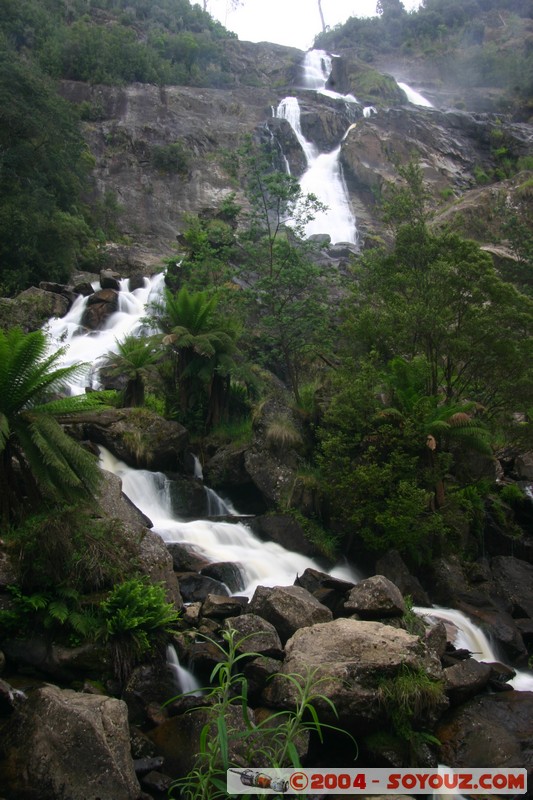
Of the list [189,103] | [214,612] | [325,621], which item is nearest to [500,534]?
[325,621]

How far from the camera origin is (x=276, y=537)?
12.3 metres

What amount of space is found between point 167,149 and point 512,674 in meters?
32.2

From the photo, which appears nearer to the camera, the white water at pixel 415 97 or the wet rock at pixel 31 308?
the wet rock at pixel 31 308

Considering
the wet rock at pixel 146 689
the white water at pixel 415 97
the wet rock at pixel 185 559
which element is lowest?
the wet rock at pixel 185 559

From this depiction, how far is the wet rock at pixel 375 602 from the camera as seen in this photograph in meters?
8.44

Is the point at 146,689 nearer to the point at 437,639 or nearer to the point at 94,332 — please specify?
the point at 437,639

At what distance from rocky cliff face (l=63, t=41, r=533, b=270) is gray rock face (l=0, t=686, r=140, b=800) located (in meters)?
23.1

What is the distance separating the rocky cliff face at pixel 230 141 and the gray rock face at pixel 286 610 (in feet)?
68.4

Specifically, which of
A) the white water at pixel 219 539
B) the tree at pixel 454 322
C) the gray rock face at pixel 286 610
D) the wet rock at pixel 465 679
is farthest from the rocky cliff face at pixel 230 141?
the wet rock at pixel 465 679

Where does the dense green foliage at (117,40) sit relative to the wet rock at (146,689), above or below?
above

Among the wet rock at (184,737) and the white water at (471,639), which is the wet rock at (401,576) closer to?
the white water at (471,639)

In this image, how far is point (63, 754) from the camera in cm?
532

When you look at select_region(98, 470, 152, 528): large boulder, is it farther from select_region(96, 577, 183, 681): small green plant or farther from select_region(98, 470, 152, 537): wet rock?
select_region(96, 577, 183, 681): small green plant

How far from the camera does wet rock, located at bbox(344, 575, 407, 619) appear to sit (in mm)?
8438
